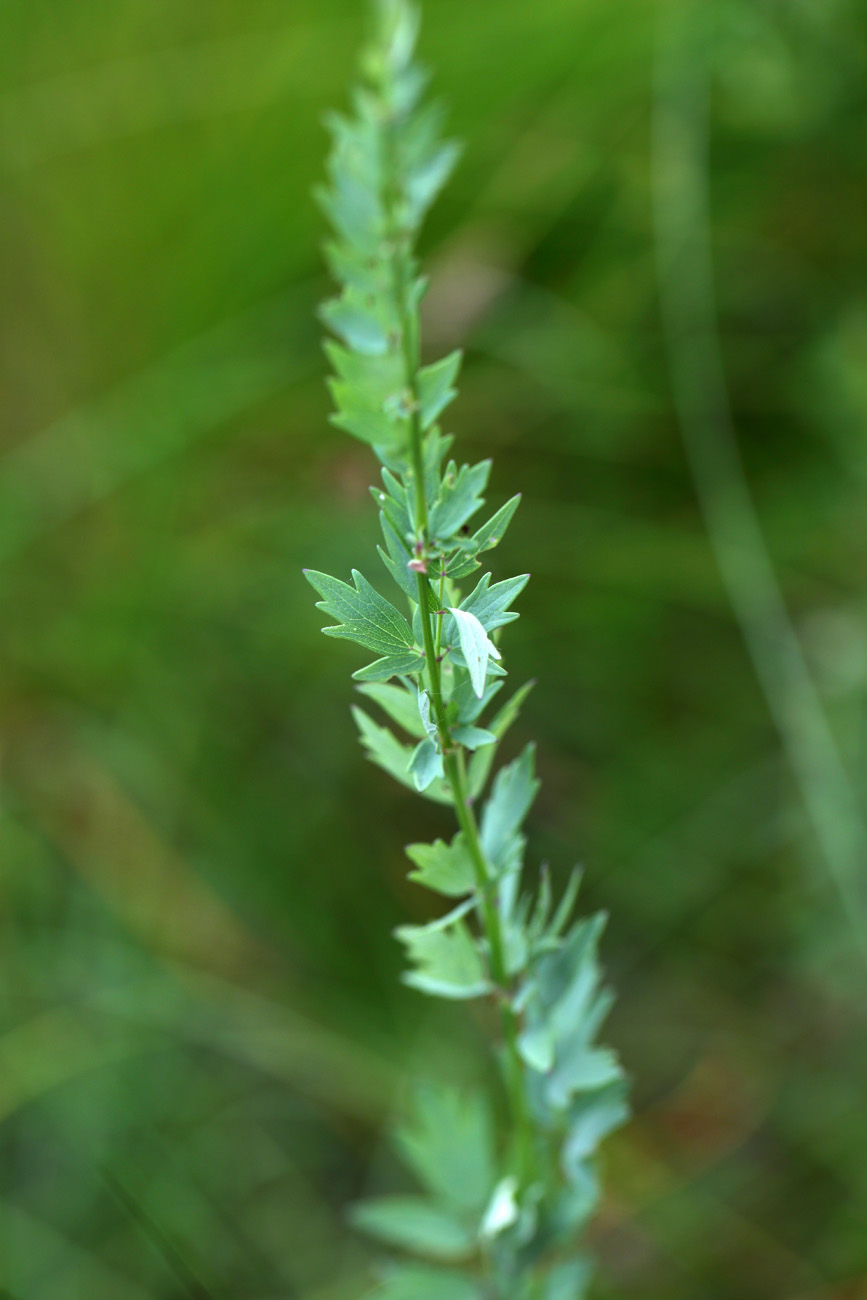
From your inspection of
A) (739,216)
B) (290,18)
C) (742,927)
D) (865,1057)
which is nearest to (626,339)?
(739,216)

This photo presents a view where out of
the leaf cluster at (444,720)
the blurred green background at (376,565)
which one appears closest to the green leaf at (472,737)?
the leaf cluster at (444,720)

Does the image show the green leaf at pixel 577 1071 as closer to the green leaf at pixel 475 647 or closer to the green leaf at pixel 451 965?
the green leaf at pixel 451 965

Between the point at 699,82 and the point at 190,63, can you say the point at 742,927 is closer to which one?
the point at 699,82

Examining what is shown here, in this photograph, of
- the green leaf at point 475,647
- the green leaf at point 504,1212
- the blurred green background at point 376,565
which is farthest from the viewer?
the blurred green background at point 376,565

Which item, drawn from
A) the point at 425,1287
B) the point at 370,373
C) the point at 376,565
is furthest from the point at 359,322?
the point at 376,565

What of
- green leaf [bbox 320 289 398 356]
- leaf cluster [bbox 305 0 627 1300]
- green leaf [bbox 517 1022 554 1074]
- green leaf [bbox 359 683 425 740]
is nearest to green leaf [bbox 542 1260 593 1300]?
leaf cluster [bbox 305 0 627 1300]
